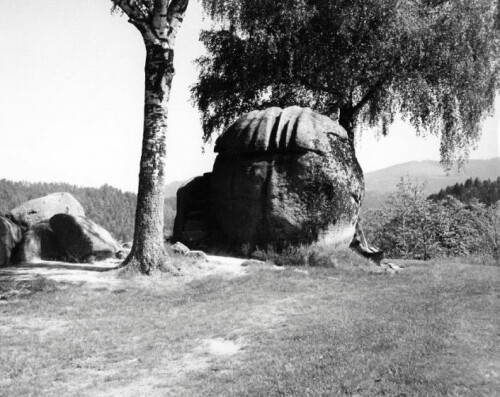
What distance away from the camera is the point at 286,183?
16828mm

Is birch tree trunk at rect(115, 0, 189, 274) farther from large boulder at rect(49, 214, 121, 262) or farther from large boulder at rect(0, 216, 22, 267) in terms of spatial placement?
large boulder at rect(0, 216, 22, 267)

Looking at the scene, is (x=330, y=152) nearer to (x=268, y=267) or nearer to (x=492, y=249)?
(x=268, y=267)

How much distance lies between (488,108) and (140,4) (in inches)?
606

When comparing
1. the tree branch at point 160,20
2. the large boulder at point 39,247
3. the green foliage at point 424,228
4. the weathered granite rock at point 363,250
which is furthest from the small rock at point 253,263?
the green foliage at point 424,228

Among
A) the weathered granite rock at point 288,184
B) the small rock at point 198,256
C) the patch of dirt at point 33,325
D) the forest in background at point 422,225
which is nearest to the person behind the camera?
the patch of dirt at point 33,325

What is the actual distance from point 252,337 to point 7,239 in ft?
36.8

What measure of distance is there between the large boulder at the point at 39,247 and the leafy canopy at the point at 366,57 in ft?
32.3

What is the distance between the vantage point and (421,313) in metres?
9.72

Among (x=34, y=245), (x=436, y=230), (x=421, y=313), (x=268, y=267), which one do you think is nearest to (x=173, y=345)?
(x=421, y=313)

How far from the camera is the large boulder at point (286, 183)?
16.8 m

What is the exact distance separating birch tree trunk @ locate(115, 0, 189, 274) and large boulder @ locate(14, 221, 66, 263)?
14.8 feet

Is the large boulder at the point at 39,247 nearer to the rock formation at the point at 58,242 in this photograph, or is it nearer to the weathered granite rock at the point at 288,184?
the rock formation at the point at 58,242

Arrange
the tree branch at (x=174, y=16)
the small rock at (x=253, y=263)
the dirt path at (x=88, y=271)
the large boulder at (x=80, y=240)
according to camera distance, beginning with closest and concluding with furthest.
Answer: the dirt path at (x=88, y=271) → the tree branch at (x=174, y=16) → the small rock at (x=253, y=263) → the large boulder at (x=80, y=240)

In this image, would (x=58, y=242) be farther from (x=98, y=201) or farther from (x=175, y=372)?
(x=98, y=201)
